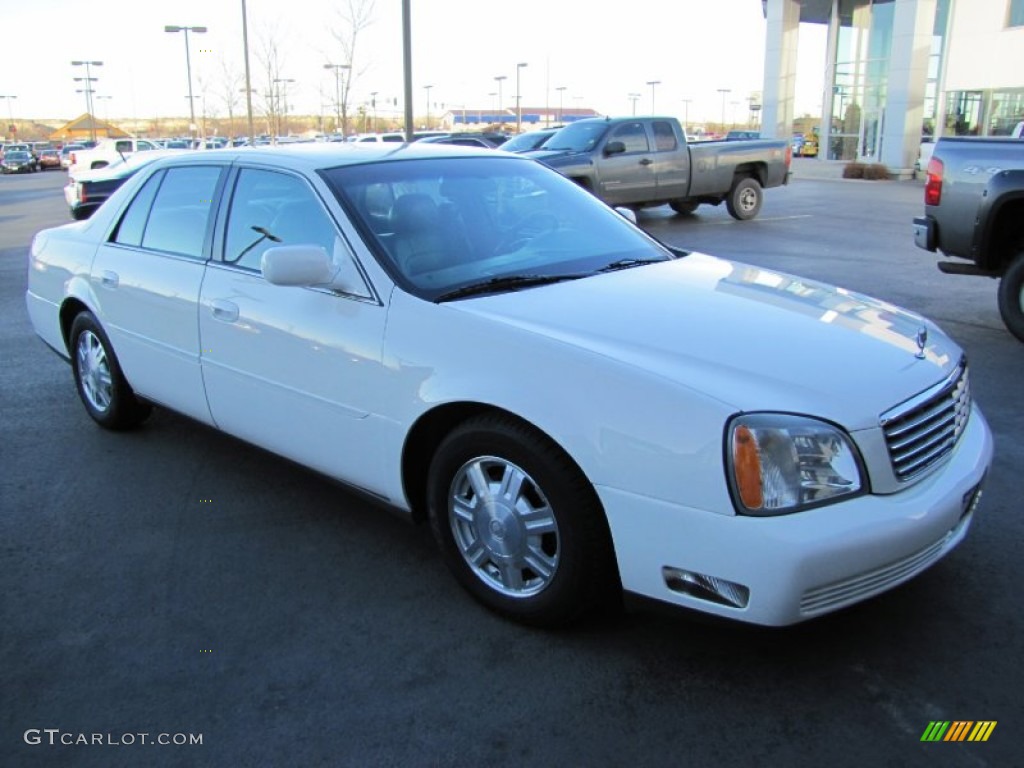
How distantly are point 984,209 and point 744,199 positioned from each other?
406 inches

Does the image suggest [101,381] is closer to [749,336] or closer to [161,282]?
[161,282]

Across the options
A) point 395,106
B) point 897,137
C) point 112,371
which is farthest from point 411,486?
point 395,106

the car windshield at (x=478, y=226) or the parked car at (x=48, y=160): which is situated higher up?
the car windshield at (x=478, y=226)

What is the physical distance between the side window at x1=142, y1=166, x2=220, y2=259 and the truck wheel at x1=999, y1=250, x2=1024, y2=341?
19.2 ft

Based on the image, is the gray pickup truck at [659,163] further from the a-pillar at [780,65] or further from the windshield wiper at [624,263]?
the a-pillar at [780,65]

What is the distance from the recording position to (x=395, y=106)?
3125 inches

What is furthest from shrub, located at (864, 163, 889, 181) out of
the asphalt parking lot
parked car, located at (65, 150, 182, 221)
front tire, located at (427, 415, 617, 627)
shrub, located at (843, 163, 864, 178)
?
front tire, located at (427, 415, 617, 627)

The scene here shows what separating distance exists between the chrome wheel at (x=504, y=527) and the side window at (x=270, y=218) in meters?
1.17

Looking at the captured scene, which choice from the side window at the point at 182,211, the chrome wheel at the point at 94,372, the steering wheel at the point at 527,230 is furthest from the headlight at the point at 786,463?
the chrome wheel at the point at 94,372

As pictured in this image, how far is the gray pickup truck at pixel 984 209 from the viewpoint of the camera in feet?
22.5

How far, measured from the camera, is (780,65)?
34.4m

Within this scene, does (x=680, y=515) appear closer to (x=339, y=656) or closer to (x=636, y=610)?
(x=636, y=610)

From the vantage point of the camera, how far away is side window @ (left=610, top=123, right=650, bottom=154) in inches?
615

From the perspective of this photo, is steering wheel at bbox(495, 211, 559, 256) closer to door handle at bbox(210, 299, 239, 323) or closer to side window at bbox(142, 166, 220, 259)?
door handle at bbox(210, 299, 239, 323)
